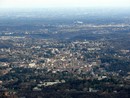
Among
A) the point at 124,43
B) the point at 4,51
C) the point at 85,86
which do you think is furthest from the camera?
the point at 124,43

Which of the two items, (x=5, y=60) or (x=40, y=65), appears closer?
(x=40, y=65)

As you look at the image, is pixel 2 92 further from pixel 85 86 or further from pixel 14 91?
pixel 85 86

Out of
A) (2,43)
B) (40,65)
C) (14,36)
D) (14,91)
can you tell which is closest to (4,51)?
(2,43)

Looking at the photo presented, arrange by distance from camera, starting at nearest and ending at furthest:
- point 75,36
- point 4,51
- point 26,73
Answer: point 26,73 → point 4,51 → point 75,36

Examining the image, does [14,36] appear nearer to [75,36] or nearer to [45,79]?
[75,36]

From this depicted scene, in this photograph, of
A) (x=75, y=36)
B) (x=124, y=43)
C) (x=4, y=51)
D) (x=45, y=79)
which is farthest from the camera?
(x=75, y=36)

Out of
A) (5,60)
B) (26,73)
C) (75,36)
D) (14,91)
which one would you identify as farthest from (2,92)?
(75,36)
